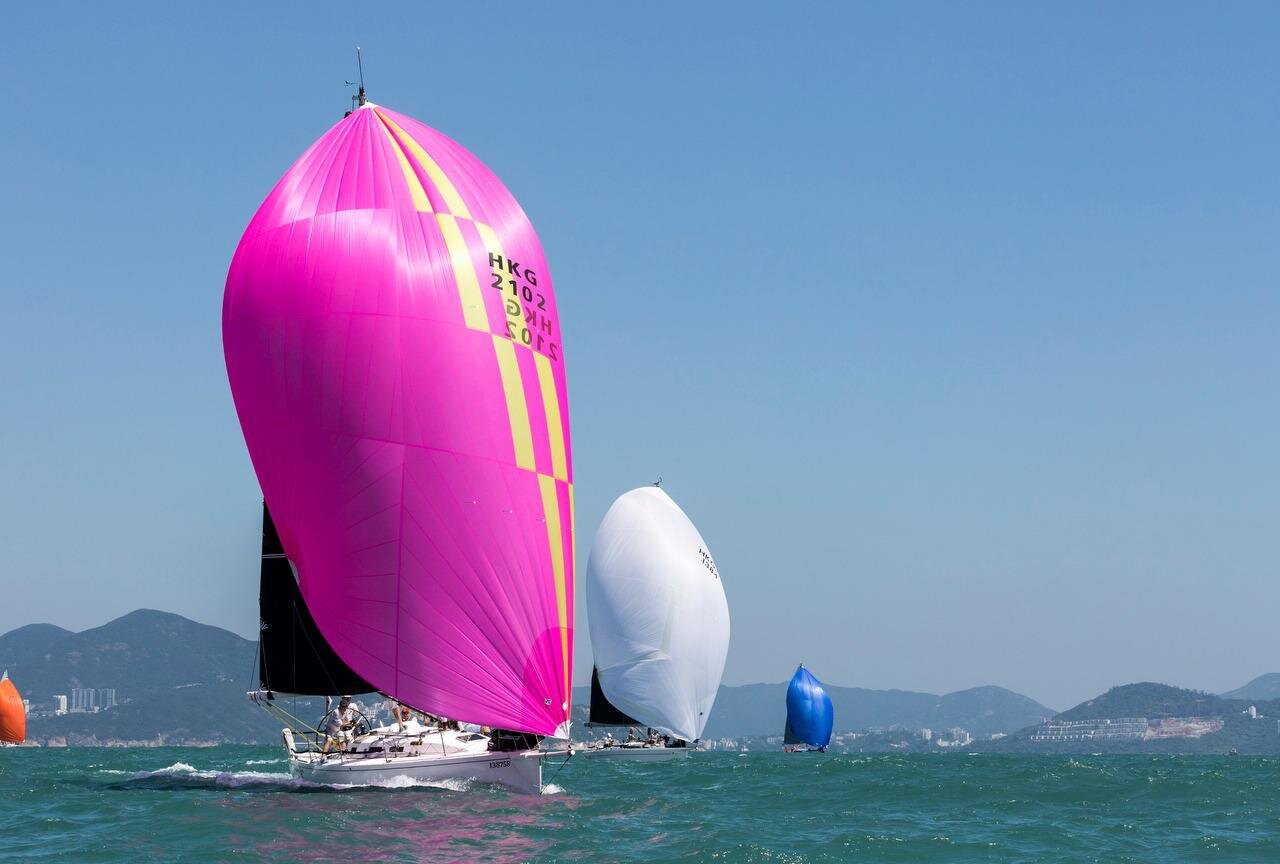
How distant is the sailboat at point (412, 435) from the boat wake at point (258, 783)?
0.29 meters

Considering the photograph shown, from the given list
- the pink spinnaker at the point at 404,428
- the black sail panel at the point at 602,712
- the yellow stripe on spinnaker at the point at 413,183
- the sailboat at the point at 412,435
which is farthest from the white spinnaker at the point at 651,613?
the yellow stripe on spinnaker at the point at 413,183

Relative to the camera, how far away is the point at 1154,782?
4819 centimetres

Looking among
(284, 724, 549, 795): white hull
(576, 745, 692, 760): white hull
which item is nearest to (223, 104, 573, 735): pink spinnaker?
(284, 724, 549, 795): white hull

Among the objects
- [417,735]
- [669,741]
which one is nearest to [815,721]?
[669,741]

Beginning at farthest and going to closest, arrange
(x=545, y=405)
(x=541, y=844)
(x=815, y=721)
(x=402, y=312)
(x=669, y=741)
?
(x=815, y=721)
(x=669, y=741)
(x=545, y=405)
(x=402, y=312)
(x=541, y=844)

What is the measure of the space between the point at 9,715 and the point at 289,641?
82409 millimetres

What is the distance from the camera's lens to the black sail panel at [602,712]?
6488cm

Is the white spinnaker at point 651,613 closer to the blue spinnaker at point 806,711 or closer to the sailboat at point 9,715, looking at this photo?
the blue spinnaker at point 806,711

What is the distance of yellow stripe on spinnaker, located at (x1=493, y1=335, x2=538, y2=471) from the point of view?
2848 cm

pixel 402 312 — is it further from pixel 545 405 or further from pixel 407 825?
pixel 407 825

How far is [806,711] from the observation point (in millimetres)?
98750

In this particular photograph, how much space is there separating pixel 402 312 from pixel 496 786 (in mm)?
9467

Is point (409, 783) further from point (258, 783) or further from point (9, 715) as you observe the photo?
point (9, 715)

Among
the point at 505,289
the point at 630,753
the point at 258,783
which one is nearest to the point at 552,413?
the point at 505,289
